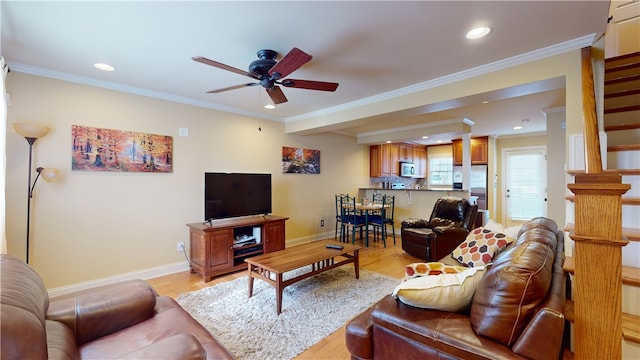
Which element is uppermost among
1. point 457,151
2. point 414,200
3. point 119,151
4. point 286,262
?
point 457,151

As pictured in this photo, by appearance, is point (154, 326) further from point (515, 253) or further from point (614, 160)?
point (614, 160)

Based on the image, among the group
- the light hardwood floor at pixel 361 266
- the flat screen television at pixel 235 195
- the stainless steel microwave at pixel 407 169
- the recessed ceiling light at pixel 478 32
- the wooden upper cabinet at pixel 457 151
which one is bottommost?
the light hardwood floor at pixel 361 266

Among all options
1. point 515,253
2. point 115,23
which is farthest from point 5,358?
point 115,23

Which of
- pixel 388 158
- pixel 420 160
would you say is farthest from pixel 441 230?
pixel 420 160

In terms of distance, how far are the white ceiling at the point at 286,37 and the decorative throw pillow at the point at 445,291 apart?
172 centimetres

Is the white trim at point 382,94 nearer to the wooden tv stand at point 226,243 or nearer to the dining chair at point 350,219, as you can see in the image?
the wooden tv stand at point 226,243

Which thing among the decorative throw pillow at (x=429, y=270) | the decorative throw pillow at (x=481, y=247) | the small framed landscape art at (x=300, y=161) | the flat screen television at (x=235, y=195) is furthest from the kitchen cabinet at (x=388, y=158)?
the decorative throw pillow at (x=429, y=270)

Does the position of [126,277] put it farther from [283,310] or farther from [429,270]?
[429,270]

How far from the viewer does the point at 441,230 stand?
3.96 metres

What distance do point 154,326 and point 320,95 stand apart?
304 centimetres

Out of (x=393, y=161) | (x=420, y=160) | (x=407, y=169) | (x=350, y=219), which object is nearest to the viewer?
(x=350, y=219)

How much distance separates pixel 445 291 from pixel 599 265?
630 mm

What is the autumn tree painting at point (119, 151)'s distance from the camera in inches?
121

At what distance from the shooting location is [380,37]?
2229 millimetres
